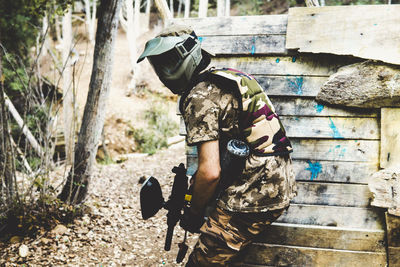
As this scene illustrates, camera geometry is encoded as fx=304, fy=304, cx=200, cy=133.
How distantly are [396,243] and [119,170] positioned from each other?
234 inches

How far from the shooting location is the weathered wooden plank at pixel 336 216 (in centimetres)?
264

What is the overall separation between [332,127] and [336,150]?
208 mm

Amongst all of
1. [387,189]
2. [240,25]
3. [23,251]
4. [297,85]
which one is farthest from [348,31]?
[23,251]

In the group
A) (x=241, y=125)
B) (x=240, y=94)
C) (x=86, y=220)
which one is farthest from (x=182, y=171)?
(x=86, y=220)

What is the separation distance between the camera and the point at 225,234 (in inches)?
79.1

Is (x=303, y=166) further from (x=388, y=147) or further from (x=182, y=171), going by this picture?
(x=182, y=171)

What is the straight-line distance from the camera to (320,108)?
2.70 metres

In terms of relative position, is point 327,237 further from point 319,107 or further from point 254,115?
point 254,115

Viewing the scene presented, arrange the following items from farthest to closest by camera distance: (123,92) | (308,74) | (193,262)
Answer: (123,92), (308,74), (193,262)

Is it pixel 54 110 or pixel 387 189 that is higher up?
pixel 387 189

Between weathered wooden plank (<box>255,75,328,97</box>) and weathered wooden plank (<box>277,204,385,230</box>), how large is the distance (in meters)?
1.02

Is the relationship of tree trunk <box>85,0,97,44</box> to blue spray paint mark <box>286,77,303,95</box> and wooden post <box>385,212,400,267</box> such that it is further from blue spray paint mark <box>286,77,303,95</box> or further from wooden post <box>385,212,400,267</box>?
wooden post <box>385,212,400,267</box>

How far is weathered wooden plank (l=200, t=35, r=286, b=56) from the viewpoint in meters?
2.73

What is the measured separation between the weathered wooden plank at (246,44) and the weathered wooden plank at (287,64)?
6 cm
